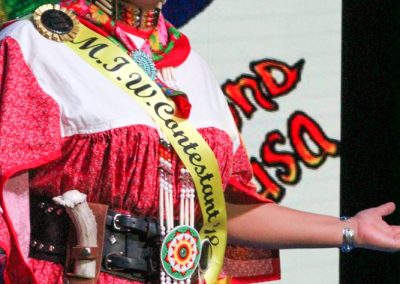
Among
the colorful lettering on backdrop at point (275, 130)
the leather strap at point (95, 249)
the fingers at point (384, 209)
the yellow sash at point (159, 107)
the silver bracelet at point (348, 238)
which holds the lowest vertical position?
the leather strap at point (95, 249)

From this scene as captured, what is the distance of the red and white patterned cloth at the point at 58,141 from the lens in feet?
7.92

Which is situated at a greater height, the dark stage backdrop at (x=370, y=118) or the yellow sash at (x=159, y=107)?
the dark stage backdrop at (x=370, y=118)

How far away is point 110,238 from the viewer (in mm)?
2541

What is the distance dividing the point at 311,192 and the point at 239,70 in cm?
51

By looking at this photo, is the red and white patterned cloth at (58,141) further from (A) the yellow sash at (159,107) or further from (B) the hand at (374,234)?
(B) the hand at (374,234)

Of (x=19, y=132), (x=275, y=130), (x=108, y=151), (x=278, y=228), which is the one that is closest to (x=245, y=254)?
(x=278, y=228)

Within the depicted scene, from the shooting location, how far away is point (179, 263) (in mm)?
2609

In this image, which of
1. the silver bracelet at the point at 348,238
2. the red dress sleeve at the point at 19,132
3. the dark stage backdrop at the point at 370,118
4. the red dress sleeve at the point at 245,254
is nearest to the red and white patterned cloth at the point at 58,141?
the red dress sleeve at the point at 19,132

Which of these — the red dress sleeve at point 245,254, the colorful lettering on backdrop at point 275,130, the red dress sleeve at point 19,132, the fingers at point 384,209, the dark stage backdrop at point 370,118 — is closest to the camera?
the red dress sleeve at point 19,132

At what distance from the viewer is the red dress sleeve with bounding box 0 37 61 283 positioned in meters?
2.40

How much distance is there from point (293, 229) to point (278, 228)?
4 centimetres

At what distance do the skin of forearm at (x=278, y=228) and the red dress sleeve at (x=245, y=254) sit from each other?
0.03 meters

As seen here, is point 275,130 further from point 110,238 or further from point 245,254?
point 110,238

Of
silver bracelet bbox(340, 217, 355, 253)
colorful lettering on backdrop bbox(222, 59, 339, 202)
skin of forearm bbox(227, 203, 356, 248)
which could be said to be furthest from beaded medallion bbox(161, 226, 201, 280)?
colorful lettering on backdrop bbox(222, 59, 339, 202)
